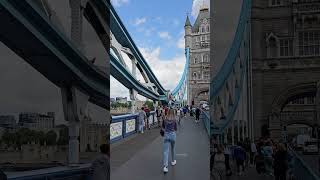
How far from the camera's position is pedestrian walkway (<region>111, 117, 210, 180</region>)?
89.7 inches

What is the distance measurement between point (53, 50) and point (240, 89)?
1.20 m

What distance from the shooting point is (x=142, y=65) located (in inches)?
105

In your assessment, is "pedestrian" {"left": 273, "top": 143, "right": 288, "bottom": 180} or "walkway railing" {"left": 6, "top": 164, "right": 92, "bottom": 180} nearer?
"pedestrian" {"left": 273, "top": 143, "right": 288, "bottom": 180}

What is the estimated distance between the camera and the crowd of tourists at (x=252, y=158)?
73.5 inches

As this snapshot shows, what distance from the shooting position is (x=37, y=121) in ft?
7.72

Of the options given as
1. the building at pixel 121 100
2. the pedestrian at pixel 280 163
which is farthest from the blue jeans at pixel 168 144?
the pedestrian at pixel 280 163

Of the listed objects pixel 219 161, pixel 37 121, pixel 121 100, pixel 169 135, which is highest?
pixel 121 100

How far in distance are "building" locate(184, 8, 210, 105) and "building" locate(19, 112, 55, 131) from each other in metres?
0.99

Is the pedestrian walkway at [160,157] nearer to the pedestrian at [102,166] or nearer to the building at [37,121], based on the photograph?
the pedestrian at [102,166]

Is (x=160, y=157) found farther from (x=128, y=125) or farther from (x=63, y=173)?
(x=128, y=125)

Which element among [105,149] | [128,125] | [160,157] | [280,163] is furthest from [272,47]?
[128,125]

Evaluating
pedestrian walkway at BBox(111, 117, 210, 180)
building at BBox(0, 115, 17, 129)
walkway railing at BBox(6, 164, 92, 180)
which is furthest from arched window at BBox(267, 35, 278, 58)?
building at BBox(0, 115, 17, 129)

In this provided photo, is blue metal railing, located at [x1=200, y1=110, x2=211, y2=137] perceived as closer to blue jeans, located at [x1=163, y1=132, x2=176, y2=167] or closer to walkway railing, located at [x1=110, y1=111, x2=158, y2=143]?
blue jeans, located at [x1=163, y1=132, x2=176, y2=167]

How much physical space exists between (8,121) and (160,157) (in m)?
1.07
